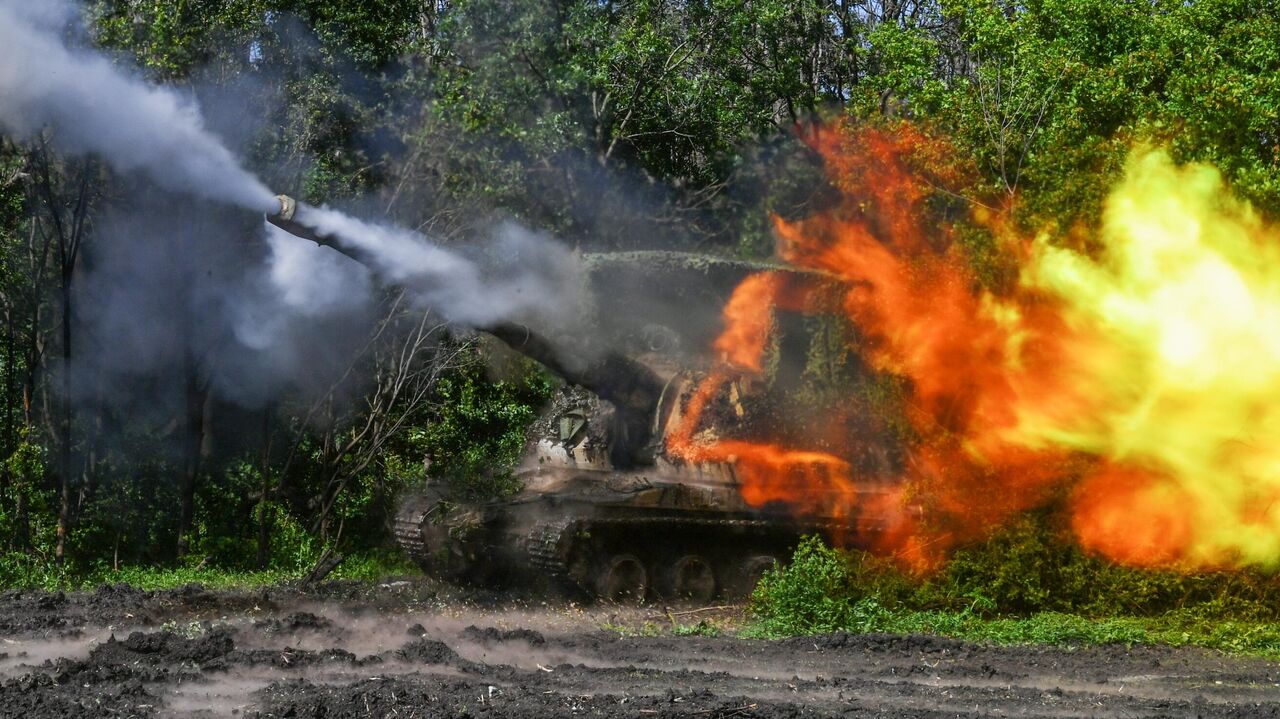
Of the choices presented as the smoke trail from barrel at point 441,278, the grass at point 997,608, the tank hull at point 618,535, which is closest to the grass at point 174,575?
the tank hull at point 618,535

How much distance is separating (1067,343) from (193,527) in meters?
12.2

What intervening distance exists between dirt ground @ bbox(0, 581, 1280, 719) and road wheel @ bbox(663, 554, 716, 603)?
126 centimetres

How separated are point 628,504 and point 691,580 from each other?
1404 mm

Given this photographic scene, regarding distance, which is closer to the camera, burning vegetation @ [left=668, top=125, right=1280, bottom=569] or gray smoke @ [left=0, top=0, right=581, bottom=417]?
burning vegetation @ [left=668, top=125, right=1280, bottom=569]

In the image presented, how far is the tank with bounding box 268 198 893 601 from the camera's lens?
15.1 m

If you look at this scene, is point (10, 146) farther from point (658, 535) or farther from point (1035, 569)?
point (1035, 569)

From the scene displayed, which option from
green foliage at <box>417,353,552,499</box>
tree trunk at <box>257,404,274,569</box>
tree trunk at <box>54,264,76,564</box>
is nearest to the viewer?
tree trunk at <box>54,264,76,564</box>

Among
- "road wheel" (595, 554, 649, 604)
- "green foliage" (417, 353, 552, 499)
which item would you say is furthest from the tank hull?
"green foliage" (417, 353, 552, 499)

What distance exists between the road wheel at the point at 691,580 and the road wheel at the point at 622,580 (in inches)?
11.7

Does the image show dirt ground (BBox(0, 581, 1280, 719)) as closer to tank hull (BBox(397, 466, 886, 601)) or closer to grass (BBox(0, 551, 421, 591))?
tank hull (BBox(397, 466, 886, 601))

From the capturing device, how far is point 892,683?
1027 centimetres

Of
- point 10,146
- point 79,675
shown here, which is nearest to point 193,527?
point 10,146

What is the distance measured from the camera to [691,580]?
15.8m

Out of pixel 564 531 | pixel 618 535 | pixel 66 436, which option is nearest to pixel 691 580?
pixel 618 535
